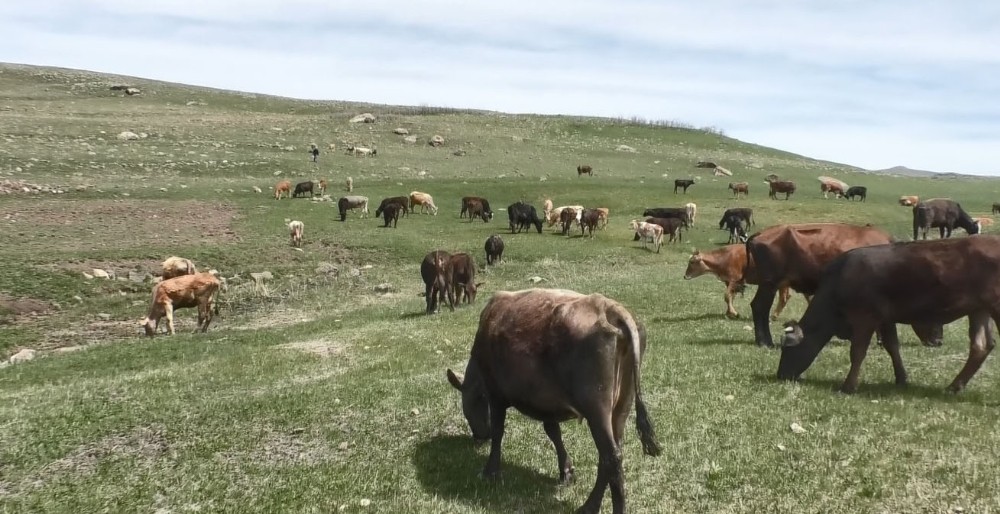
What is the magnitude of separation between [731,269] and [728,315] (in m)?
1.78

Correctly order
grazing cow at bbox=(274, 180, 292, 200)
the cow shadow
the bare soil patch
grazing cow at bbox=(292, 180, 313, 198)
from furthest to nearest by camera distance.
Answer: grazing cow at bbox=(292, 180, 313, 198)
grazing cow at bbox=(274, 180, 292, 200)
the bare soil patch
the cow shadow

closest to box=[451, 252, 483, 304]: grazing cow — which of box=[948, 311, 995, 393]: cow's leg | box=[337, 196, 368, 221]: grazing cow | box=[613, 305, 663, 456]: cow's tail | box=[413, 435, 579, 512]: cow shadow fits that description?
box=[413, 435, 579, 512]: cow shadow

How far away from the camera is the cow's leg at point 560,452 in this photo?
7777mm

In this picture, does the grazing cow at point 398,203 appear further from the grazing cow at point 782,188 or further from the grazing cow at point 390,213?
the grazing cow at point 782,188

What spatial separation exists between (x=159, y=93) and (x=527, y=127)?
191 feet

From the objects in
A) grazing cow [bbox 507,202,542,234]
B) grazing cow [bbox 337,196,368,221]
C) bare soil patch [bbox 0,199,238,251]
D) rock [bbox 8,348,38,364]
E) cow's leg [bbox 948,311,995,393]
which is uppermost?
cow's leg [bbox 948,311,995,393]

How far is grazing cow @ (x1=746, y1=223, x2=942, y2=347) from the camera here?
14125mm

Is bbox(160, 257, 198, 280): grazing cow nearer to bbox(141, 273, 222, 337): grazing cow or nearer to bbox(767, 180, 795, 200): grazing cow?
bbox(141, 273, 222, 337): grazing cow

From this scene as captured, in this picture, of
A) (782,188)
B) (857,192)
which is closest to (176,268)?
(782,188)

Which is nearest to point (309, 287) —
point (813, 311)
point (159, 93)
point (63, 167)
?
point (813, 311)

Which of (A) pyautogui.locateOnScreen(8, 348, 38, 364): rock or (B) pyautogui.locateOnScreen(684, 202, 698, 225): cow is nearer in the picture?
(A) pyautogui.locateOnScreen(8, 348, 38, 364): rock

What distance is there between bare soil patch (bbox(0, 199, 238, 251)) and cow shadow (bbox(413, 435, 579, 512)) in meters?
25.7

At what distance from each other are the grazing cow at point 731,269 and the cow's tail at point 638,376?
35.8 feet

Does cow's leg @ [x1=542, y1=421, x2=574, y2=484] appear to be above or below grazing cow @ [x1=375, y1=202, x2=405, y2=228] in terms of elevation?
above
